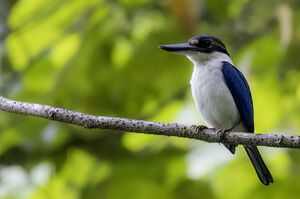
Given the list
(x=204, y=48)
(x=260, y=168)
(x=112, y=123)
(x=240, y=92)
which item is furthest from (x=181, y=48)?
(x=112, y=123)

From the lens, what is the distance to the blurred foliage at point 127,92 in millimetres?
3521

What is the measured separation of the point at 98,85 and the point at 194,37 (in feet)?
2.44

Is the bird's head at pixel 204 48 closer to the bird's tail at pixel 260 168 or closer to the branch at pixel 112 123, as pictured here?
the bird's tail at pixel 260 168

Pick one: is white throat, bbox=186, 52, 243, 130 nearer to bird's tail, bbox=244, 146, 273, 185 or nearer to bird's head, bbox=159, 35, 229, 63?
bird's head, bbox=159, 35, 229, 63

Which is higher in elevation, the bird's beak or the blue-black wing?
the bird's beak

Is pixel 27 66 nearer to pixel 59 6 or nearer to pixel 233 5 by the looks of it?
pixel 59 6

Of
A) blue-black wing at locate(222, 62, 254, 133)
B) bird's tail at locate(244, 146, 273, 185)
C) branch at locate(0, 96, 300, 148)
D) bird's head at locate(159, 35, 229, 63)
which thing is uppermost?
branch at locate(0, 96, 300, 148)

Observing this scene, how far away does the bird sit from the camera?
135 inches

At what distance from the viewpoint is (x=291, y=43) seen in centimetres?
366

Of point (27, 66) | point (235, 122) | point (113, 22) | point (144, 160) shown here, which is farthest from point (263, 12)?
point (27, 66)

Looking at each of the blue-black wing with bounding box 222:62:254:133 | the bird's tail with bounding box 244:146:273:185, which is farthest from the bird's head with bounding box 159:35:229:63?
the bird's tail with bounding box 244:146:273:185

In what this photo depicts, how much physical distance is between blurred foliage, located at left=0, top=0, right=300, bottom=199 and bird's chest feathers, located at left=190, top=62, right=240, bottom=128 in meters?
0.20

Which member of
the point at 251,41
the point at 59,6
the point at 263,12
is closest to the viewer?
the point at 59,6

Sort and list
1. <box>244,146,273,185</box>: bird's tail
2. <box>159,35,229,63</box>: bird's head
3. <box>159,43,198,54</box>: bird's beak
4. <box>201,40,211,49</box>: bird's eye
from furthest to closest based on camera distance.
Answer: <box>201,40,211,49</box>: bird's eye < <box>159,35,229,63</box>: bird's head < <box>159,43,198,54</box>: bird's beak < <box>244,146,273,185</box>: bird's tail
